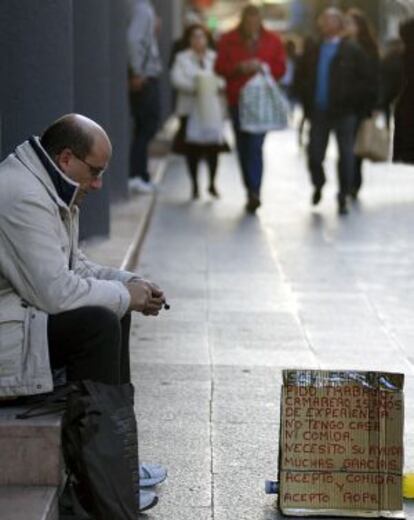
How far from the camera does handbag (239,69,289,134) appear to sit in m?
15.2

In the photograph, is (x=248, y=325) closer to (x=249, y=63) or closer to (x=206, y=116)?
(x=249, y=63)

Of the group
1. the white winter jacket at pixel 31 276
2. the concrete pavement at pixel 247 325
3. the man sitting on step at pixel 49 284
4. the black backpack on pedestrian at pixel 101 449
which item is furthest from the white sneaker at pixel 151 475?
the white winter jacket at pixel 31 276

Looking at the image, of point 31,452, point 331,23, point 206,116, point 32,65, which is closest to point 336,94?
point 331,23

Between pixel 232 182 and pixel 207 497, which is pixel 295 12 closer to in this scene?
pixel 232 182

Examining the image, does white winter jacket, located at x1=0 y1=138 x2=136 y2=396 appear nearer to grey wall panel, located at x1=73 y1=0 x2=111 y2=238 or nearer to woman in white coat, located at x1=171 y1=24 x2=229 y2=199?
grey wall panel, located at x1=73 y1=0 x2=111 y2=238

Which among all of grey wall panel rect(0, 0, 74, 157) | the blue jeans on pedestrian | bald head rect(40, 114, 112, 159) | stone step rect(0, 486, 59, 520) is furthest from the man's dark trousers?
the blue jeans on pedestrian

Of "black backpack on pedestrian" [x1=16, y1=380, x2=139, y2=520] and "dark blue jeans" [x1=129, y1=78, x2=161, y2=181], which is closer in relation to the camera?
"black backpack on pedestrian" [x1=16, y1=380, x2=139, y2=520]

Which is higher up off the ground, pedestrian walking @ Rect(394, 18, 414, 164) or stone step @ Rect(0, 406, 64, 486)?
pedestrian walking @ Rect(394, 18, 414, 164)

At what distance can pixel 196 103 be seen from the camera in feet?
55.6

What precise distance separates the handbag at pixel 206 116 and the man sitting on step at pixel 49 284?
11.0 metres

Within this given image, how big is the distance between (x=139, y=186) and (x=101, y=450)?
450 inches

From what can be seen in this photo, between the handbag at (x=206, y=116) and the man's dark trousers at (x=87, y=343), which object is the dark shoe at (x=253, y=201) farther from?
the man's dark trousers at (x=87, y=343)

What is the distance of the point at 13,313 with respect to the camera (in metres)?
5.57

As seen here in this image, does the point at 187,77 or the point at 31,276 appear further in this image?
the point at 187,77
